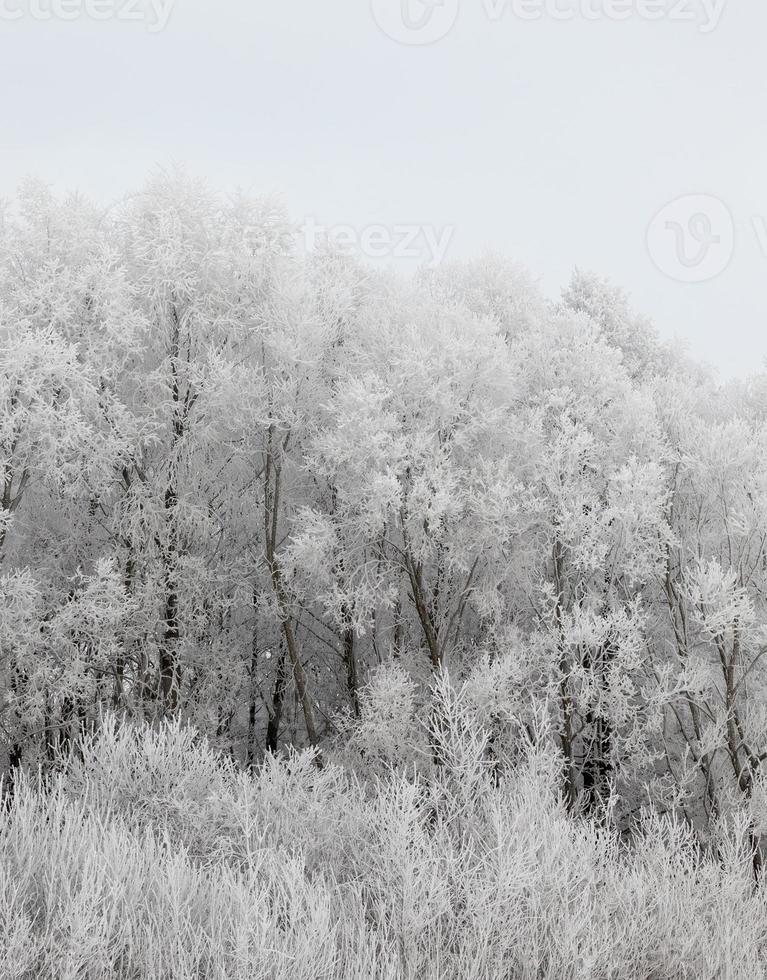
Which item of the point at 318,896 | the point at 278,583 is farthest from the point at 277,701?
the point at 318,896

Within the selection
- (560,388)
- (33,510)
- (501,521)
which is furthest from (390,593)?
(33,510)

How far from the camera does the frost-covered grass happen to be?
6.52 metres

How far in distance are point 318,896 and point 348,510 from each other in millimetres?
10756

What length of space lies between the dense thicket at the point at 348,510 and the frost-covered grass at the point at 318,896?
5.01 metres

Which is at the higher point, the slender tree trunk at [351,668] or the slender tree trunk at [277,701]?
the slender tree trunk at [351,668]

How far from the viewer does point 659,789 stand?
1820 centimetres

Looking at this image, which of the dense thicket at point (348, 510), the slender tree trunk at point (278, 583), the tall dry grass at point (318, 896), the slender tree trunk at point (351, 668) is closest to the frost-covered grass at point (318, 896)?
the tall dry grass at point (318, 896)

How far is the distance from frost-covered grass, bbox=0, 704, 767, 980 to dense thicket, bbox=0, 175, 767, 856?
197 inches

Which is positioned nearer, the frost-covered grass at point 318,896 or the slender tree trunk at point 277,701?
the frost-covered grass at point 318,896

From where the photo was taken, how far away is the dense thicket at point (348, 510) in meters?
15.5

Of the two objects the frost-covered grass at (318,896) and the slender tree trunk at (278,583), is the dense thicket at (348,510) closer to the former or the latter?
the slender tree trunk at (278,583)

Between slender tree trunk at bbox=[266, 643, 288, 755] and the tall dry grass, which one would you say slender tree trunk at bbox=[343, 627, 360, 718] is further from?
the tall dry grass

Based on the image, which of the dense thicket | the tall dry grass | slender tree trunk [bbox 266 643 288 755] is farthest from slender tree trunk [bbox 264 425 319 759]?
the tall dry grass

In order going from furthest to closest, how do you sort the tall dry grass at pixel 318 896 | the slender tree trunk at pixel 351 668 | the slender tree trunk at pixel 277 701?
the slender tree trunk at pixel 277 701 → the slender tree trunk at pixel 351 668 → the tall dry grass at pixel 318 896
